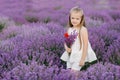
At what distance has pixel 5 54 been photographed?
4.56 m

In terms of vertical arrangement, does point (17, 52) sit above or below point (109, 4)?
above

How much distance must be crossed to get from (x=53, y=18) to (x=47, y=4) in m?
3.14

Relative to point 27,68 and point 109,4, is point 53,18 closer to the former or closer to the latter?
point 109,4

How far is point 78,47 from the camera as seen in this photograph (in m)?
4.52

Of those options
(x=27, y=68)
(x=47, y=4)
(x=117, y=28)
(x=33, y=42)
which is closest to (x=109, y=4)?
(x=47, y=4)

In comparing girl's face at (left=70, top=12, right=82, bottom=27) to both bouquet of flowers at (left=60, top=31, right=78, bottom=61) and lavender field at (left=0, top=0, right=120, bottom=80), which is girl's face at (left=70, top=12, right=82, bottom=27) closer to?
bouquet of flowers at (left=60, top=31, right=78, bottom=61)

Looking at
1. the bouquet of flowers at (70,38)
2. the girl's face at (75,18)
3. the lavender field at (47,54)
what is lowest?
the lavender field at (47,54)

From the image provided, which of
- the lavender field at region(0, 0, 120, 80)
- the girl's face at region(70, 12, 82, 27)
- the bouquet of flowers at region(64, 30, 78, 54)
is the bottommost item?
the lavender field at region(0, 0, 120, 80)

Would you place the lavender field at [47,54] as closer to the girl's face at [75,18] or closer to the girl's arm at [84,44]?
the girl's arm at [84,44]

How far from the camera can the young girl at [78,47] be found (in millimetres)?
4426

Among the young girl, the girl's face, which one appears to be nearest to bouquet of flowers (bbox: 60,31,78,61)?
the young girl

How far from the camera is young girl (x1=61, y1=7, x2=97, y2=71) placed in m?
4.43

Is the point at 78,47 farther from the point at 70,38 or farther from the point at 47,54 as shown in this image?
the point at 47,54

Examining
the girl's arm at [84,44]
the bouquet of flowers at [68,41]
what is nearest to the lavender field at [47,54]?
the bouquet of flowers at [68,41]
